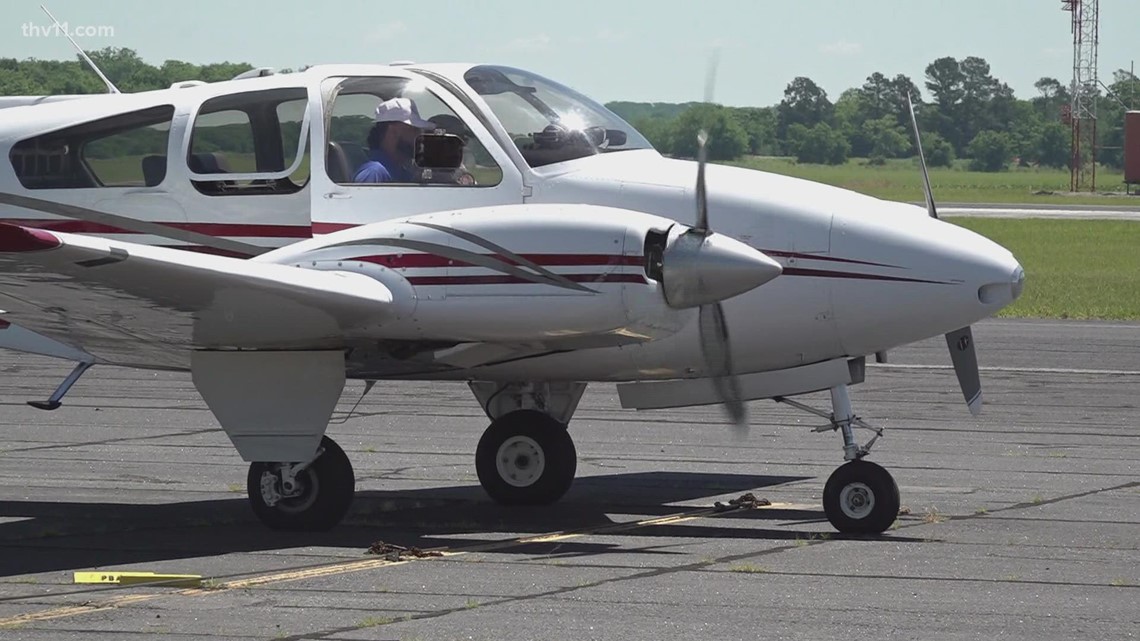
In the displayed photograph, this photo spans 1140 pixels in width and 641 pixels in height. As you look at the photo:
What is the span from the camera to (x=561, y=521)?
38.0 ft

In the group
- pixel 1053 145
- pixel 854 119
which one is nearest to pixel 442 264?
pixel 854 119

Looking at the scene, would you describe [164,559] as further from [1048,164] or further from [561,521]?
[1048,164]

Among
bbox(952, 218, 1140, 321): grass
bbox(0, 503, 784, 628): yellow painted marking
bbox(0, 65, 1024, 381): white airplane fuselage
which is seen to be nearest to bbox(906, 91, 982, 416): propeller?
bbox(0, 65, 1024, 381): white airplane fuselage

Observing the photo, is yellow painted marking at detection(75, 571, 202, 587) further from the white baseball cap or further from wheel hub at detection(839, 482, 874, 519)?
wheel hub at detection(839, 482, 874, 519)

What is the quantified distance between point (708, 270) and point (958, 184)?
104 m

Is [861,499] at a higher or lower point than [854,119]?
lower

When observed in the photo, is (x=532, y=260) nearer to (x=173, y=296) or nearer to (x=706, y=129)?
(x=706, y=129)

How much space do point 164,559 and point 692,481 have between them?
16.0ft

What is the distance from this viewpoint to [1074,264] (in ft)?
138

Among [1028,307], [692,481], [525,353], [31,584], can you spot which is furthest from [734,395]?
[1028,307]

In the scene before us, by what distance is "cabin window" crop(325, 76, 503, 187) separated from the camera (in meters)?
11.0

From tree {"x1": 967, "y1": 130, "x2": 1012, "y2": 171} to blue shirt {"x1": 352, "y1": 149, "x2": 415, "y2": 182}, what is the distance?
11985cm

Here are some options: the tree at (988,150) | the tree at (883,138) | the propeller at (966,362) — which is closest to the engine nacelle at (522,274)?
the propeller at (966,362)

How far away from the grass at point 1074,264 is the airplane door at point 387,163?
17.3m
